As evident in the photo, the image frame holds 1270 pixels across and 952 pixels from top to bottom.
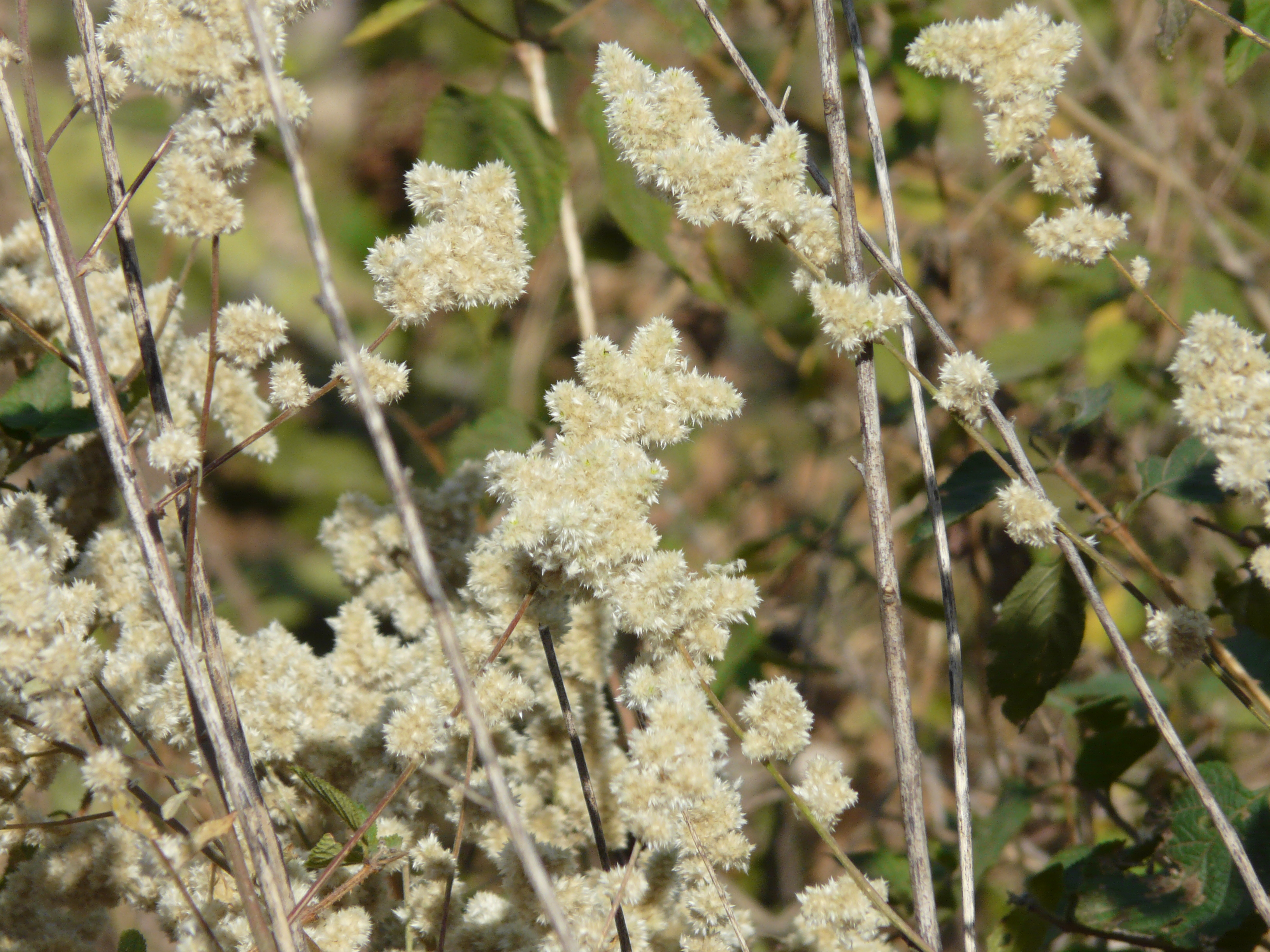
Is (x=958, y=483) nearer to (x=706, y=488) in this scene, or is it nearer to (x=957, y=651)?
(x=957, y=651)

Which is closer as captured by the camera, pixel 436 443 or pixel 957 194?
pixel 957 194

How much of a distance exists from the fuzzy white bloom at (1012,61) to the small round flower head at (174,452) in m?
0.52

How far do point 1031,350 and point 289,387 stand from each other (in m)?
1.30

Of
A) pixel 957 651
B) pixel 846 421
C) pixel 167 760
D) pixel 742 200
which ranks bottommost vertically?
pixel 957 651

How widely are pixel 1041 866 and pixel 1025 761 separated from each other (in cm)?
24

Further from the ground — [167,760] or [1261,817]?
[167,760]

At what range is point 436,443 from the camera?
2357 millimetres

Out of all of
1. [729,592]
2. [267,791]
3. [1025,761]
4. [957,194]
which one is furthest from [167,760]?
[957,194]

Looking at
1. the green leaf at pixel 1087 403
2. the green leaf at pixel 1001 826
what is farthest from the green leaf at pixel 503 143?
the green leaf at pixel 1001 826

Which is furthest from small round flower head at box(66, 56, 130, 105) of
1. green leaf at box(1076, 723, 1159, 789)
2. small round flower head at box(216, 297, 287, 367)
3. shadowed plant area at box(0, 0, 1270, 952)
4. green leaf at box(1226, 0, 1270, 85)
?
green leaf at box(1076, 723, 1159, 789)

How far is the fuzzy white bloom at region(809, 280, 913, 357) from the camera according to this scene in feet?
2.01

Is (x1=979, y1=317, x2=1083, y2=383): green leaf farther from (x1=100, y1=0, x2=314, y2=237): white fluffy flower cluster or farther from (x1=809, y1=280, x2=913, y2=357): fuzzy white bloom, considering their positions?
(x1=100, y1=0, x2=314, y2=237): white fluffy flower cluster

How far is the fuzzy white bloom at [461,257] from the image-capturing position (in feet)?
1.97

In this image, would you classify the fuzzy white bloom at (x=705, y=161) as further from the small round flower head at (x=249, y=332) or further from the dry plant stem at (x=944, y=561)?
the small round flower head at (x=249, y=332)
